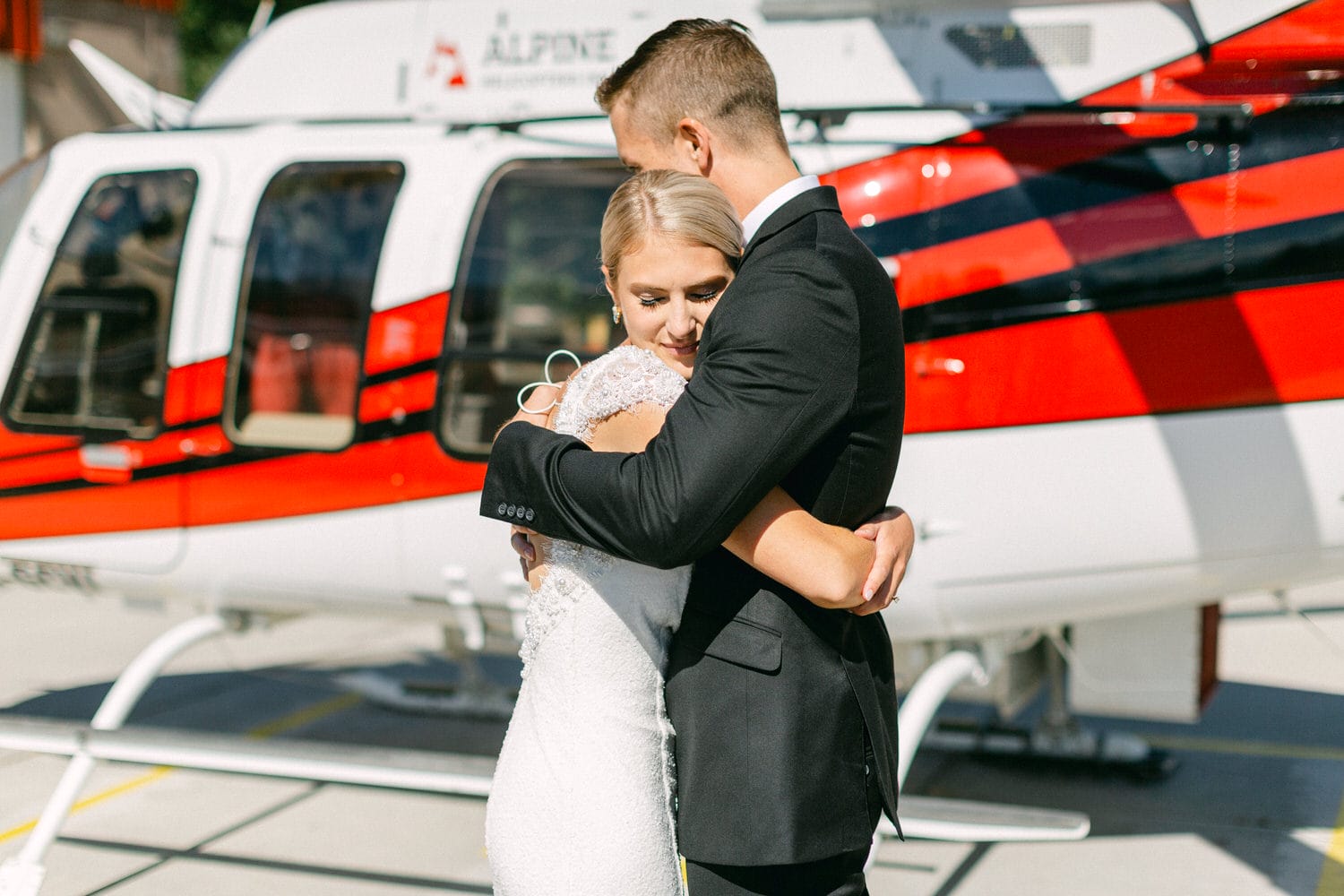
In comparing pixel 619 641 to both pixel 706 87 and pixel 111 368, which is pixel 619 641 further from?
pixel 111 368

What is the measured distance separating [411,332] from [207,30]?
14.6 meters

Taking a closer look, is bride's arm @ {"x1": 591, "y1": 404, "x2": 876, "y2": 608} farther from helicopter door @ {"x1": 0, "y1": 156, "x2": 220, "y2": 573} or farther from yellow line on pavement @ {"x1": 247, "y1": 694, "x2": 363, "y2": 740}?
yellow line on pavement @ {"x1": 247, "y1": 694, "x2": 363, "y2": 740}

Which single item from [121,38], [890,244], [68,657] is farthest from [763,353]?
[121,38]

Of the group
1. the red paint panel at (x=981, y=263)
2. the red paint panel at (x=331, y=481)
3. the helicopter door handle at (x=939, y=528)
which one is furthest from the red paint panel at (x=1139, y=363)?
the red paint panel at (x=331, y=481)

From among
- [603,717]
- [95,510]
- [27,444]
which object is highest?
[27,444]

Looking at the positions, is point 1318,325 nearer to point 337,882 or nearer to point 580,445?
point 580,445

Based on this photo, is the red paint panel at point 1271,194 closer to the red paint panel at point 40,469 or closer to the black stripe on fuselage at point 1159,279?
the black stripe on fuselage at point 1159,279

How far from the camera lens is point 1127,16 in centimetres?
352

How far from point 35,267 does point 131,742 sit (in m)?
1.69

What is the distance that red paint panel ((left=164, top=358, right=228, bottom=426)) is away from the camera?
4.21 metres

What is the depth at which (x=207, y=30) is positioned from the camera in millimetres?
16719

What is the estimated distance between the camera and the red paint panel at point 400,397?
157 inches

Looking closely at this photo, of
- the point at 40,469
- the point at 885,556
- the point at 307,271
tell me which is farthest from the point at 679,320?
the point at 40,469

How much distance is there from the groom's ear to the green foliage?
15968mm
